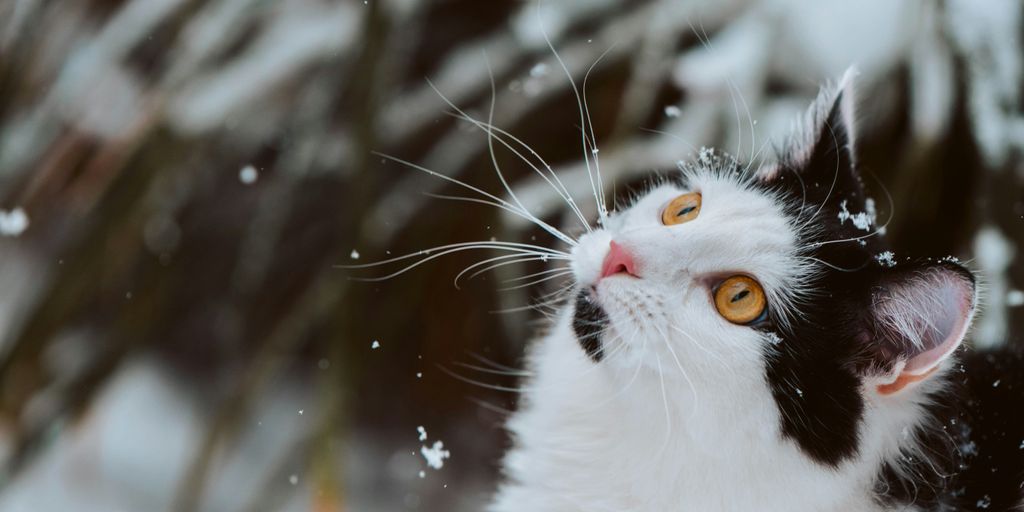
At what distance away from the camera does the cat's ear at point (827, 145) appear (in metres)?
0.51

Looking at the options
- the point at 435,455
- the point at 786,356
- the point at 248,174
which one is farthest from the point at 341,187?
the point at 786,356

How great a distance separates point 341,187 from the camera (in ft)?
3.10

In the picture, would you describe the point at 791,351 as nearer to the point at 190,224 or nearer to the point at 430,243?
the point at 430,243

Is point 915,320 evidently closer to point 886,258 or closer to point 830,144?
point 886,258

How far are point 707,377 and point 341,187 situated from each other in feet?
2.02

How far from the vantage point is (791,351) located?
442 millimetres

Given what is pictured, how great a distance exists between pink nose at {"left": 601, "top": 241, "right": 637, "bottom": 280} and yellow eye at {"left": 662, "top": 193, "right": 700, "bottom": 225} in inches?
2.1

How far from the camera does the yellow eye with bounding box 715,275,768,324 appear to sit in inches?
17.7

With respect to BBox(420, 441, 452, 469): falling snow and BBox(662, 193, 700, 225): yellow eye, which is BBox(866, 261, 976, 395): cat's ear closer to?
BBox(662, 193, 700, 225): yellow eye

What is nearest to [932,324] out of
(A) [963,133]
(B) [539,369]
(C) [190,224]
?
(B) [539,369]

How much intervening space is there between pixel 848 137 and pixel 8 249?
37.1 inches

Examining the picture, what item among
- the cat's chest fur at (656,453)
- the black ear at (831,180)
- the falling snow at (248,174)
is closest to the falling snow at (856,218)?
the black ear at (831,180)

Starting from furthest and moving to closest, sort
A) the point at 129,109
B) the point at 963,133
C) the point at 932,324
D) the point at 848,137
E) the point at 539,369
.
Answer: the point at 129,109 → the point at 963,133 → the point at 539,369 → the point at 848,137 → the point at 932,324

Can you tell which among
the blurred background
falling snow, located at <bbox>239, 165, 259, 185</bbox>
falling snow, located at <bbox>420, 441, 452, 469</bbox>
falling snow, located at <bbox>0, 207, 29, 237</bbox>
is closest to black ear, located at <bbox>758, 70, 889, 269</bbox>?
the blurred background
